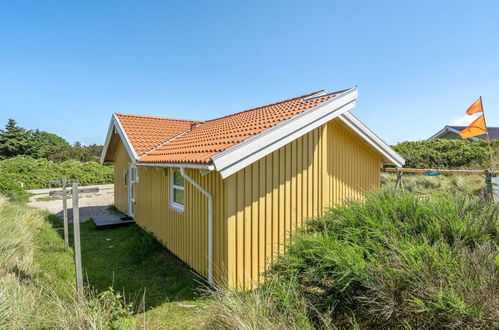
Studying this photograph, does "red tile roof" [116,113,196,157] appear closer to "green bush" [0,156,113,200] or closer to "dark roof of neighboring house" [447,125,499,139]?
"green bush" [0,156,113,200]

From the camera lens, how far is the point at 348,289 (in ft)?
10.1

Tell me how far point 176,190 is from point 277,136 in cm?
399

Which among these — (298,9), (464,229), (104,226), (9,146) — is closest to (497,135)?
(298,9)

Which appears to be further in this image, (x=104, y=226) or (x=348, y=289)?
(x=104, y=226)

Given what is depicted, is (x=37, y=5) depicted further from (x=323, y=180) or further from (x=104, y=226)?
(x=323, y=180)

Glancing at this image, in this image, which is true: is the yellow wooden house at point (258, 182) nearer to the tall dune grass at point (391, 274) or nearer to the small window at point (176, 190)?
the small window at point (176, 190)

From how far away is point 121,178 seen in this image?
43.3 feet

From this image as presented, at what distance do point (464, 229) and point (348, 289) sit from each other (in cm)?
195

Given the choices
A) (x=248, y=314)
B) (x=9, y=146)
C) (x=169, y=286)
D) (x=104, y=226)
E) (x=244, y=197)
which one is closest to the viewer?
(x=248, y=314)

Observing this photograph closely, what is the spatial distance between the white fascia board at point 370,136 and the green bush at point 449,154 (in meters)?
13.0

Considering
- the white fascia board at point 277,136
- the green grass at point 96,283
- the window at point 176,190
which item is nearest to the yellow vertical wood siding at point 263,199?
the window at point 176,190

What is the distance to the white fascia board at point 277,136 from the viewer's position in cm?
444

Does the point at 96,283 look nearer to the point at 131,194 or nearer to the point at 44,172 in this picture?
the point at 131,194

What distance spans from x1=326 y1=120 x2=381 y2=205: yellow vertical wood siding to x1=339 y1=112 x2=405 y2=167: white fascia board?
222 millimetres
